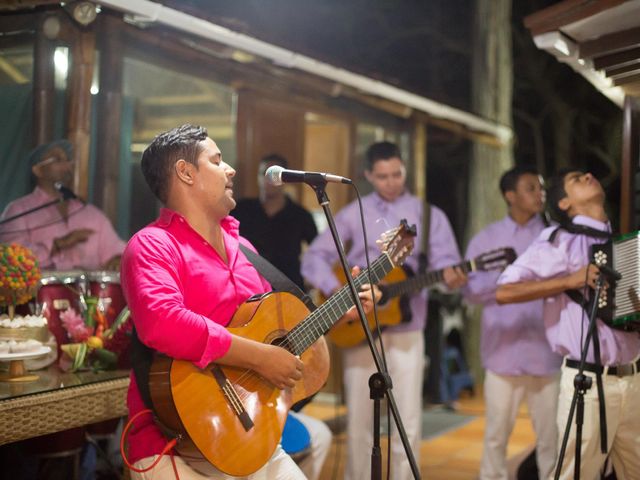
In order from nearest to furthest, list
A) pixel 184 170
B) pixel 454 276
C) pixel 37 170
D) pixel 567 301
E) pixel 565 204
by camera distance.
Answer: pixel 184 170, pixel 567 301, pixel 565 204, pixel 37 170, pixel 454 276

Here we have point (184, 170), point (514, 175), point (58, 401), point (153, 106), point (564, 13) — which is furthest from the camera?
point (153, 106)

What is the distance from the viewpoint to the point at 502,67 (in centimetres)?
1125

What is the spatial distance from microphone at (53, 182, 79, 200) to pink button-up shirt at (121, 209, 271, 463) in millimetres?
1886

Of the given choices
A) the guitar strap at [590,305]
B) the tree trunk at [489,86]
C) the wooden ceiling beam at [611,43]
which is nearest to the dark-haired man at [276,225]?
the guitar strap at [590,305]

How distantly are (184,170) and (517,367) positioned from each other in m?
2.75

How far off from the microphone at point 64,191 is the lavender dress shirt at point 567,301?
2.62 m

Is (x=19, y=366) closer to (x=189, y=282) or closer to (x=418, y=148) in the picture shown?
(x=189, y=282)

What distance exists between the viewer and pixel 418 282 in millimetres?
4945

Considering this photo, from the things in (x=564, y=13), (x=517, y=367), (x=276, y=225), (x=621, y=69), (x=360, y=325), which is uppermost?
(x=564, y=13)

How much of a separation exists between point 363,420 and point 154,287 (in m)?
2.52

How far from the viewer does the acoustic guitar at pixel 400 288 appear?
4820 millimetres

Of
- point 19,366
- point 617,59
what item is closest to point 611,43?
point 617,59

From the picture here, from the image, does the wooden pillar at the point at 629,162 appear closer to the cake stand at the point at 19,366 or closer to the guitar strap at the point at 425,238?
the guitar strap at the point at 425,238

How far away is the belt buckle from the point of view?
3.79 metres
